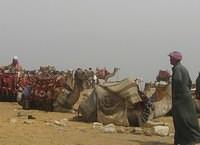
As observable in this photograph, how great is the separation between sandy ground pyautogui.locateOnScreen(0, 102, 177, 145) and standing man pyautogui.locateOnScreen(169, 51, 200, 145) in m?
0.90

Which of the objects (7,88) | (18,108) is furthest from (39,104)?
(7,88)

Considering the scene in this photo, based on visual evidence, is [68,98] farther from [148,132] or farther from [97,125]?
[148,132]

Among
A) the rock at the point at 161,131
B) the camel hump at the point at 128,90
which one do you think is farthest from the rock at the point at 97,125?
the rock at the point at 161,131

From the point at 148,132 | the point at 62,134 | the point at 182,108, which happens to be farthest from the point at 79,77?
the point at 182,108

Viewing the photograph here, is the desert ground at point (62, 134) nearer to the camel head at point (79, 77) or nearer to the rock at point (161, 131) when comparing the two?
the rock at point (161, 131)

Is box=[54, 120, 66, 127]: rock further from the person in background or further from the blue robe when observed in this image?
the person in background

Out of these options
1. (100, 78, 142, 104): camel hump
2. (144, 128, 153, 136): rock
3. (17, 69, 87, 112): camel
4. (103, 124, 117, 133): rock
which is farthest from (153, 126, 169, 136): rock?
(17, 69, 87, 112): camel

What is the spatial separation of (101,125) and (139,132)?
153 cm

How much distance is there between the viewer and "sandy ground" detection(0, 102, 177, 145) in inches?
477

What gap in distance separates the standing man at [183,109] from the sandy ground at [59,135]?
899 millimetres

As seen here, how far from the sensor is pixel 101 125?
15625mm

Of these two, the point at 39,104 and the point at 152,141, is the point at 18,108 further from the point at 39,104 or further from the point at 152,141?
the point at 152,141

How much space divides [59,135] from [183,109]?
280 centimetres

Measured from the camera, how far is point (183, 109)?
11984 millimetres
